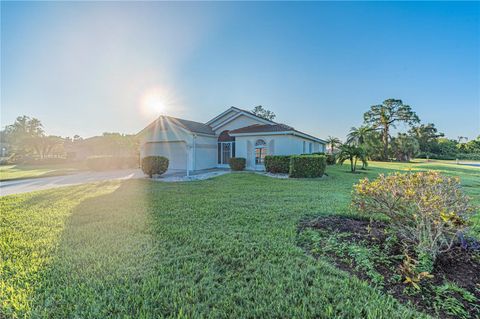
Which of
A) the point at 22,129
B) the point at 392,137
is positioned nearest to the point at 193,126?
the point at 392,137

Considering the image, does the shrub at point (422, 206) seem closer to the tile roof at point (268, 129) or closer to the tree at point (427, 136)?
the tile roof at point (268, 129)

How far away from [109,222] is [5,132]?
79667mm

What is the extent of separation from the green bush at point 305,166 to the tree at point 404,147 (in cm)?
Answer: 3707

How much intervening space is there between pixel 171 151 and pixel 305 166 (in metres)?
12.8

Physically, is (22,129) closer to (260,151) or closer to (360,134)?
(260,151)

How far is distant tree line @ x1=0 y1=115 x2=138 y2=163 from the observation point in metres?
33.9

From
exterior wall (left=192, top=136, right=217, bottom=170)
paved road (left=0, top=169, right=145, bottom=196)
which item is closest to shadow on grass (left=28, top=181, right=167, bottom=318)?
paved road (left=0, top=169, right=145, bottom=196)

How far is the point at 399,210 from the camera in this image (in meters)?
4.00

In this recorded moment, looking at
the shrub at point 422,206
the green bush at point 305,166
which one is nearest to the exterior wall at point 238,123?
the green bush at point 305,166

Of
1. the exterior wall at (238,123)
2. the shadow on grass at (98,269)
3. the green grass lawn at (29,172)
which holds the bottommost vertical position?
the shadow on grass at (98,269)

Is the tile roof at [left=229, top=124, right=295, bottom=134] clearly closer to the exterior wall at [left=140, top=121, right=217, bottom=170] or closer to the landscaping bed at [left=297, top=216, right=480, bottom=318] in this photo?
the exterior wall at [left=140, top=121, right=217, bottom=170]

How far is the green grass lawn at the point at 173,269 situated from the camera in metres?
2.57

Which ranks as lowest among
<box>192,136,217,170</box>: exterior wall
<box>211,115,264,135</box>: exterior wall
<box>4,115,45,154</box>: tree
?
<box>192,136,217,170</box>: exterior wall

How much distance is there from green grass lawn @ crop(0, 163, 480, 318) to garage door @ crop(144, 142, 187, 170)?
13.7 metres
